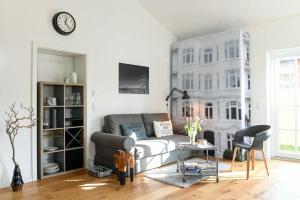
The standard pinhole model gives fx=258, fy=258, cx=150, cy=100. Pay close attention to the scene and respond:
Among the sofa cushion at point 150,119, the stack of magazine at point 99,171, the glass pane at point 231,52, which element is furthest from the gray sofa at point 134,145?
the glass pane at point 231,52

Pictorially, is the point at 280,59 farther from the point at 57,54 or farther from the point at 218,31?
the point at 57,54

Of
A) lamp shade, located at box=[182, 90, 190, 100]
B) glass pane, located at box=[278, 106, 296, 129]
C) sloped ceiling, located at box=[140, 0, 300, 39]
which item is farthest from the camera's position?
lamp shade, located at box=[182, 90, 190, 100]

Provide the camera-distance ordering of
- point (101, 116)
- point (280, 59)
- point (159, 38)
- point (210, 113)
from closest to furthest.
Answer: point (101, 116), point (280, 59), point (210, 113), point (159, 38)

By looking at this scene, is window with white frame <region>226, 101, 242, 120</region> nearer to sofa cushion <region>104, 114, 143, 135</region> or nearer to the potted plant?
the potted plant

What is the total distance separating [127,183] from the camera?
3510 mm

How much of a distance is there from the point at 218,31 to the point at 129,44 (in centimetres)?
192

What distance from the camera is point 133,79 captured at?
5.04 m

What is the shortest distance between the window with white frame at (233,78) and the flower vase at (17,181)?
148 inches

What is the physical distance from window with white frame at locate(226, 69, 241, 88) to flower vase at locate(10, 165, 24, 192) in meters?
3.75

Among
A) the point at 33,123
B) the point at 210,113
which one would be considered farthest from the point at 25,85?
the point at 210,113

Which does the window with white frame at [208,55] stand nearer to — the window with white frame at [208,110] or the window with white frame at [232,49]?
the window with white frame at [232,49]

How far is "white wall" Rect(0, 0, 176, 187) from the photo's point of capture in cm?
345

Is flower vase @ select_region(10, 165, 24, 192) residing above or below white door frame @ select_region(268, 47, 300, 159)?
below

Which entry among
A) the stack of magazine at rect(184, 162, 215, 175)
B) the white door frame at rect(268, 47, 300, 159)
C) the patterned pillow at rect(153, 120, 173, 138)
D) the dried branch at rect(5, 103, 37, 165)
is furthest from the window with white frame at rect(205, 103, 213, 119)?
the dried branch at rect(5, 103, 37, 165)
